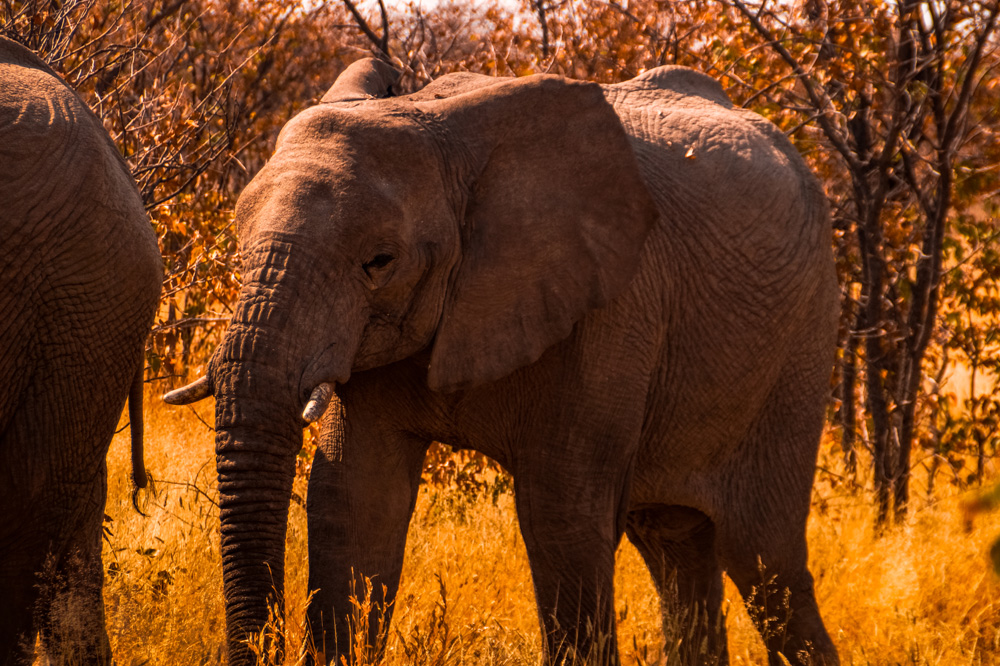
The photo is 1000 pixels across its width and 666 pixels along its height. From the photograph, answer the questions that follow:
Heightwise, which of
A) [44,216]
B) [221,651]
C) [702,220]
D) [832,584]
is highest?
[702,220]

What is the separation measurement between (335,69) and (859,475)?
7358 millimetres

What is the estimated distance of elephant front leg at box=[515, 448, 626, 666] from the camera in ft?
12.3

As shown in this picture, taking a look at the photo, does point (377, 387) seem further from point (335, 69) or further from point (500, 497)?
point (335, 69)

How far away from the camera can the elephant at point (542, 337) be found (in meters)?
3.24

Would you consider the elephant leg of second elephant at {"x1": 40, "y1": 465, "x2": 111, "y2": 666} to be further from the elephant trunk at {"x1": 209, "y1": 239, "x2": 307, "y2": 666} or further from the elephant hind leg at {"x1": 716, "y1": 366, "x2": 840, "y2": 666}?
the elephant hind leg at {"x1": 716, "y1": 366, "x2": 840, "y2": 666}

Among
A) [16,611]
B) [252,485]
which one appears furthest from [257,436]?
[16,611]

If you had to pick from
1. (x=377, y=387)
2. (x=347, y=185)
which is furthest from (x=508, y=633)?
(x=347, y=185)

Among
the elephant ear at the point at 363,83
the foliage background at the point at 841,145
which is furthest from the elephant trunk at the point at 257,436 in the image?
the foliage background at the point at 841,145

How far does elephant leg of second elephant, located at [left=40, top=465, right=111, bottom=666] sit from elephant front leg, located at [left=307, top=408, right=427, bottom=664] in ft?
2.08

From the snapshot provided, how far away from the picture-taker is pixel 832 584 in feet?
17.4

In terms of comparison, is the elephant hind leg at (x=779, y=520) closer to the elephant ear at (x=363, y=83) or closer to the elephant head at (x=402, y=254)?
the elephant head at (x=402, y=254)

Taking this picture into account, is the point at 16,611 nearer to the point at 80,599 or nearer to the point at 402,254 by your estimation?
the point at 80,599

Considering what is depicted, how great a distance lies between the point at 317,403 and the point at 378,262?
478 millimetres

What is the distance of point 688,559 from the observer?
189 inches
